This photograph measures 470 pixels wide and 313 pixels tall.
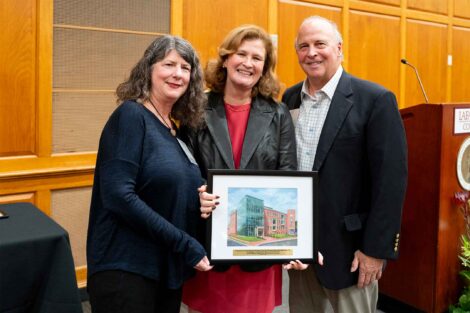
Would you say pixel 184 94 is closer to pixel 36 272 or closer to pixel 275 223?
pixel 275 223

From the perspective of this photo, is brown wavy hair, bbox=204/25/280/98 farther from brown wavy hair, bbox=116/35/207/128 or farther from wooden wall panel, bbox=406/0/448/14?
wooden wall panel, bbox=406/0/448/14

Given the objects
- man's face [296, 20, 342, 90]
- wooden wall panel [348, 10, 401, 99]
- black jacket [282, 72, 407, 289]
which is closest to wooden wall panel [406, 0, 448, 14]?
wooden wall panel [348, 10, 401, 99]

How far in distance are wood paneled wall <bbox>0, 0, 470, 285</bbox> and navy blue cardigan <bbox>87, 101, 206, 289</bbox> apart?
168 cm

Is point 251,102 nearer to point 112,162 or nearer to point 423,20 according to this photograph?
point 112,162

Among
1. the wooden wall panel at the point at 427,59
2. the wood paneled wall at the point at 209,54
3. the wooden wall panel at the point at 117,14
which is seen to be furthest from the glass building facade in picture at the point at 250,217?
the wooden wall panel at the point at 427,59

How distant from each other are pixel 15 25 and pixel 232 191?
6.54 feet

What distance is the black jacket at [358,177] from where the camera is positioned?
5.51 ft

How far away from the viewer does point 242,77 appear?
1.62m

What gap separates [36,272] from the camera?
164 centimetres

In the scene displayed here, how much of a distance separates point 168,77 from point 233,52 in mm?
270

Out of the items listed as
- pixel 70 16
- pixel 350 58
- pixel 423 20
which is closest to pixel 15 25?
pixel 70 16

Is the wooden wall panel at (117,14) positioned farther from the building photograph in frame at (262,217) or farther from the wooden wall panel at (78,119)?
the building photograph in frame at (262,217)

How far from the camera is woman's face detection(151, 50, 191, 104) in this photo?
148cm

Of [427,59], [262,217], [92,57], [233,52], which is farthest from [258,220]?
[427,59]
